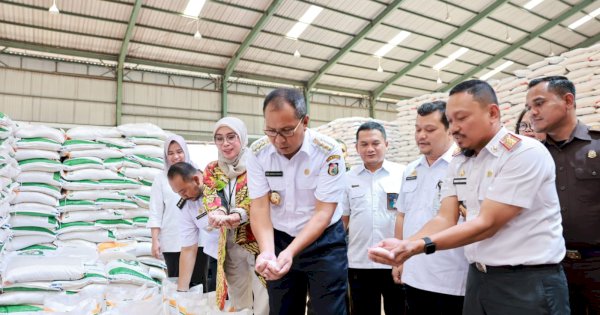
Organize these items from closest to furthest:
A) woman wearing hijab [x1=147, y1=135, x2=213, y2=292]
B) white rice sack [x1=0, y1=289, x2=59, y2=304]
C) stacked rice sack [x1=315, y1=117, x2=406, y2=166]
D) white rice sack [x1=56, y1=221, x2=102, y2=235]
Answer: white rice sack [x1=0, y1=289, x2=59, y2=304] < woman wearing hijab [x1=147, y1=135, x2=213, y2=292] < white rice sack [x1=56, y1=221, x2=102, y2=235] < stacked rice sack [x1=315, y1=117, x2=406, y2=166]

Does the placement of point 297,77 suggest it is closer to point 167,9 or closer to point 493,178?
point 167,9

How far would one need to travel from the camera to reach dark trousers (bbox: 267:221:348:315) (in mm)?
1520

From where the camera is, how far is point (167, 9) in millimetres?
8336

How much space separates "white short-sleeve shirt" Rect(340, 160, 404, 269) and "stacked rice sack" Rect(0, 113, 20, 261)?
6.48ft

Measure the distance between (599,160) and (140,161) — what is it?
3207 millimetres

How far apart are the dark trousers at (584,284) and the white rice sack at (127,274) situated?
2.25 metres

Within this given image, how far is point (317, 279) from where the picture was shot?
1526mm

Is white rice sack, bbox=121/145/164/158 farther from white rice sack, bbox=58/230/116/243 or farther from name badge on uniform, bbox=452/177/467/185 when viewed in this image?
name badge on uniform, bbox=452/177/467/185

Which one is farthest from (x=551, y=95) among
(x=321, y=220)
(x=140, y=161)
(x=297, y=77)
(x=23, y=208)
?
(x=297, y=77)

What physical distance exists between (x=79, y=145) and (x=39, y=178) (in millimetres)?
400

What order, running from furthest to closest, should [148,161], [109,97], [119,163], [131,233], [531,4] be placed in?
[531,4]
[109,97]
[148,161]
[119,163]
[131,233]

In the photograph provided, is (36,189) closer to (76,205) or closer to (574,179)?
(76,205)

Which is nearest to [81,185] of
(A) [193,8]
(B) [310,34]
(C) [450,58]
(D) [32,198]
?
(D) [32,198]

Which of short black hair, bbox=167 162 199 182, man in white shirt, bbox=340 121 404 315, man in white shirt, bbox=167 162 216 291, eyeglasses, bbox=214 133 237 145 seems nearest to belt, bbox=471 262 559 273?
man in white shirt, bbox=340 121 404 315
